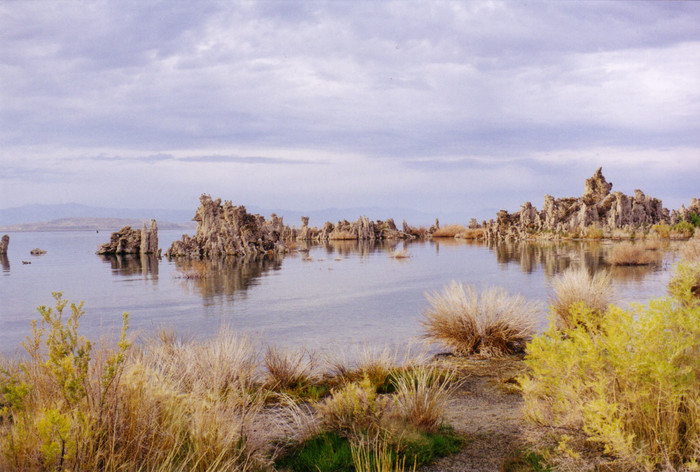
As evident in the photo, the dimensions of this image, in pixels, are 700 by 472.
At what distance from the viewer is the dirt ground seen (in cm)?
495

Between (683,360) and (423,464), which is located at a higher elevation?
(683,360)

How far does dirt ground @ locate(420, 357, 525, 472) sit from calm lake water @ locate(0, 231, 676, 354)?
2544 mm

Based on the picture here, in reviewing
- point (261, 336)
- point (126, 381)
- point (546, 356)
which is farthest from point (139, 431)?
point (261, 336)

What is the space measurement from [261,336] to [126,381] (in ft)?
21.8

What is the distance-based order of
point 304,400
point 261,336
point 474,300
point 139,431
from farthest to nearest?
point 261,336
point 474,300
point 304,400
point 139,431

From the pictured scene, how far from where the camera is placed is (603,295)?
11750 mm

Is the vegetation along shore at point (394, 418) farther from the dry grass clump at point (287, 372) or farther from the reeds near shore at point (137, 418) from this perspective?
the dry grass clump at point (287, 372)

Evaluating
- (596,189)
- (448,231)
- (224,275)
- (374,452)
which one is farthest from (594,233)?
(374,452)

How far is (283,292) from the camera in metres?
18.9

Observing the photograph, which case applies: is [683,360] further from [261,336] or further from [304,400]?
[261,336]

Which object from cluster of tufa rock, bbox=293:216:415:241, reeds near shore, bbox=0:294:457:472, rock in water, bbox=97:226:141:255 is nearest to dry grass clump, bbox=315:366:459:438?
reeds near shore, bbox=0:294:457:472

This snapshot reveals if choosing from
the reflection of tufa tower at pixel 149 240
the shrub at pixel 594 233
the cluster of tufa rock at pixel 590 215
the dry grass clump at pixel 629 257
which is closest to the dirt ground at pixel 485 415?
the dry grass clump at pixel 629 257

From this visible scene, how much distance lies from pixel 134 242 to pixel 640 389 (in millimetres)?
43320

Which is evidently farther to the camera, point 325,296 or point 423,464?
point 325,296
